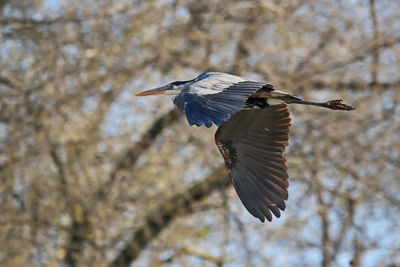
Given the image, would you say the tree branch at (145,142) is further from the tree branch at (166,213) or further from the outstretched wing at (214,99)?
the outstretched wing at (214,99)

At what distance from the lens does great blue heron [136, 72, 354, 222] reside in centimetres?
541

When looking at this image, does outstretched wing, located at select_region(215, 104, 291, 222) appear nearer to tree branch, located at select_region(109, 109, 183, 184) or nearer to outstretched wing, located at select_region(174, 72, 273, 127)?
outstretched wing, located at select_region(174, 72, 273, 127)

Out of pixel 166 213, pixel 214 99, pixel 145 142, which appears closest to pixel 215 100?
pixel 214 99

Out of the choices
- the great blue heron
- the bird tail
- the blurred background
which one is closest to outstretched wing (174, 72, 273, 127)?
the great blue heron

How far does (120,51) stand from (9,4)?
1327 millimetres

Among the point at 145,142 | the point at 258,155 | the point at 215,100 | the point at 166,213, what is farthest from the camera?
the point at 166,213

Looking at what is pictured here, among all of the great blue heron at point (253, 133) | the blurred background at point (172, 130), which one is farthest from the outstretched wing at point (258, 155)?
the blurred background at point (172, 130)

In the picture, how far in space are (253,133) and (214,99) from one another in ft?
3.04

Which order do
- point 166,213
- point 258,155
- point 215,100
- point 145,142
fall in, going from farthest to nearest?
point 166,213, point 145,142, point 258,155, point 215,100

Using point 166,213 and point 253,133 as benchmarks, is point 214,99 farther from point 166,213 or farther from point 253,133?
point 166,213

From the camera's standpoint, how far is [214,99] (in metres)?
5.27

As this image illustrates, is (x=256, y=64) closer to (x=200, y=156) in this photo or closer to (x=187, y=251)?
(x=200, y=156)

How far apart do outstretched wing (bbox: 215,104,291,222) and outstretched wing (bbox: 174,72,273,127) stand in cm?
41

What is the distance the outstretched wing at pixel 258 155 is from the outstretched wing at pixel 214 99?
41 centimetres
